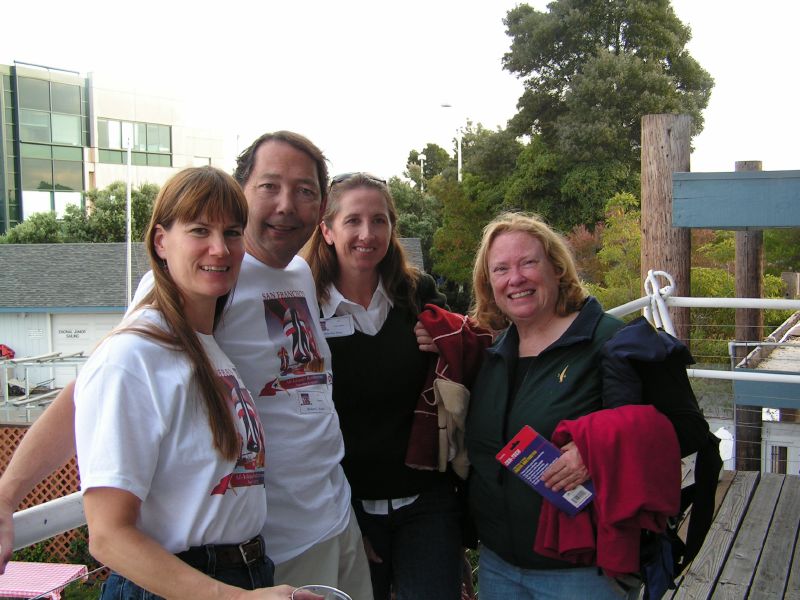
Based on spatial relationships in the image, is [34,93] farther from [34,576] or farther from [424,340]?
[424,340]

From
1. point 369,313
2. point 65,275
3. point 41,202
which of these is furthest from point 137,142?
point 369,313

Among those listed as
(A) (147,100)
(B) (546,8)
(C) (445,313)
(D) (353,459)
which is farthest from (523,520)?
(A) (147,100)

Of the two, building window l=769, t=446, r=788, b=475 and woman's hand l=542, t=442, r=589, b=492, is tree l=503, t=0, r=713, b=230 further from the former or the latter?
woman's hand l=542, t=442, r=589, b=492

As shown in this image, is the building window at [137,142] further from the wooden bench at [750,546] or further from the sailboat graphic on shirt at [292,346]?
the sailboat graphic on shirt at [292,346]

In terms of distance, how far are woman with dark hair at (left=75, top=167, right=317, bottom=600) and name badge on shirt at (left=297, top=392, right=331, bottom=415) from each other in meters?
0.30

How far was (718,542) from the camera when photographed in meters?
3.55

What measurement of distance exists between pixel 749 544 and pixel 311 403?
276 centimetres

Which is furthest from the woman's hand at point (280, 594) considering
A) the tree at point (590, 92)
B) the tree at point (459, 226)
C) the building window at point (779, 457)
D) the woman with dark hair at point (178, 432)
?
the tree at point (459, 226)

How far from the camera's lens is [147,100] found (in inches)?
1695

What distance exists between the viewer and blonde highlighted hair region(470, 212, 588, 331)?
2.21 metres

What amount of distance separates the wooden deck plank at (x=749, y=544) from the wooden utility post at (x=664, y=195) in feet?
6.73

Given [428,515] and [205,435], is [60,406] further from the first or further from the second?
[428,515]

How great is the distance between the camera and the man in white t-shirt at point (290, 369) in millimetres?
1694

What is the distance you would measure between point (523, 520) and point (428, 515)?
0.34m
